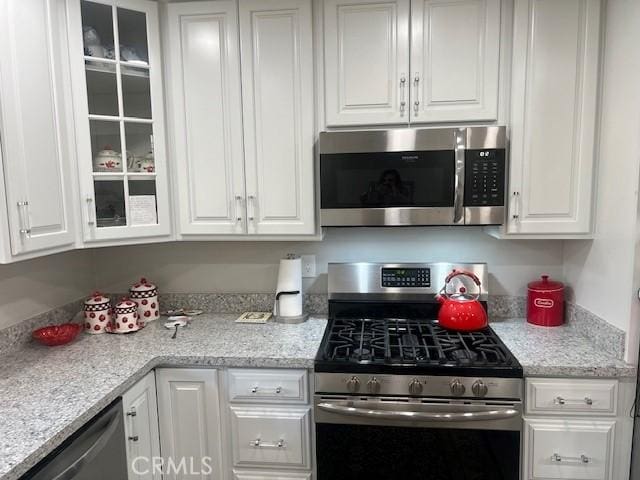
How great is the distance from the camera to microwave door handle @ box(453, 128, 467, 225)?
5.57ft

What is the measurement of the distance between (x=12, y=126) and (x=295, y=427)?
4.73 ft

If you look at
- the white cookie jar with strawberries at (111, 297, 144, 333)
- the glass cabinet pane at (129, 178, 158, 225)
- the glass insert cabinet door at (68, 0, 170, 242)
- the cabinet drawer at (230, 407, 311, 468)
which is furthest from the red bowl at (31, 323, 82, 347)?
the cabinet drawer at (230, 407, 311, 468)

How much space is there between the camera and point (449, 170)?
1.72 metres

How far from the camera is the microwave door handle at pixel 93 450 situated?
1185mm

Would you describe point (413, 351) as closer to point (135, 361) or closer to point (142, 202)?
point (135, 361)

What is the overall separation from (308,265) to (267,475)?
37.7 inches

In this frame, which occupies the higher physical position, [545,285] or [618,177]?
[618,177]

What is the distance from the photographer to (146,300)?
208 centimetres

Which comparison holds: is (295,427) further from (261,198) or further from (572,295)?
(572,295)

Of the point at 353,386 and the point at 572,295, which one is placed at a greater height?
the point at 572,295

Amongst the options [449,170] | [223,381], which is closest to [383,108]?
[449,170]

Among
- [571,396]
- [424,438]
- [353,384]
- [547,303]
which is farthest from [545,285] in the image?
[353,384]

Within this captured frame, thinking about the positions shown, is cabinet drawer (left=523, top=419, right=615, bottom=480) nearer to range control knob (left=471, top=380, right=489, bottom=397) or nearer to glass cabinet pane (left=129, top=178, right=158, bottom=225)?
range control knob (left=471, top=380, right=489, bottom=397)

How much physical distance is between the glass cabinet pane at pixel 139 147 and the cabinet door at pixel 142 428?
865 mm
